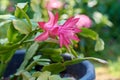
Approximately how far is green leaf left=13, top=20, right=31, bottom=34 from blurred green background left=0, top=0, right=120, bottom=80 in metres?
1.52

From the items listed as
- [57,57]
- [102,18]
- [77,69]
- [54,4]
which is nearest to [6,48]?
[57,57]

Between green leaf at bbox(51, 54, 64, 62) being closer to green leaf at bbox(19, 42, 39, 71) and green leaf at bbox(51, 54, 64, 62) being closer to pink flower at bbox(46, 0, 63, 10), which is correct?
green leaf at bbox(19, 42, 39, 71)

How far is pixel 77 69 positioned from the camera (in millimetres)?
1525

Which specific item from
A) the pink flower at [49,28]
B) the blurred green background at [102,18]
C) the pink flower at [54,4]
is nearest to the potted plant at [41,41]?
the pink flower at [49,28]

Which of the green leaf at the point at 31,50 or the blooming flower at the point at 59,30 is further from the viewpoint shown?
the green leaf at the point at 31,50

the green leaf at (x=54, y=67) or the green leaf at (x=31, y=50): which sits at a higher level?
the green leaf at (x=31, y=50)

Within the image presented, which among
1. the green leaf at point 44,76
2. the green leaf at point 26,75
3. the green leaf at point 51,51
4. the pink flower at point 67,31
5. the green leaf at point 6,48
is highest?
the pink flower at point 67,31

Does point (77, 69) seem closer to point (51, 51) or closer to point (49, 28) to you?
point (51, 51)

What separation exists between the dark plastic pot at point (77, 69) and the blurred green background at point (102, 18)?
3.89 ft

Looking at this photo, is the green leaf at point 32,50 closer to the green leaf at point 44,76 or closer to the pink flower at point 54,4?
the green leaf at point 44,76

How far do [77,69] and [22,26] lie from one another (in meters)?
0.36

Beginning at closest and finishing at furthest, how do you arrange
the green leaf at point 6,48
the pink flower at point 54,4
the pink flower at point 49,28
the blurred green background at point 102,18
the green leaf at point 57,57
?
the pink flower at point 49,28, the green leaf at point 6,48, the green leaf at point 57,57, the pink flower at point 54,4, the blurred green background at point 102,18

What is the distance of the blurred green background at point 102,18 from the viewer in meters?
3.23

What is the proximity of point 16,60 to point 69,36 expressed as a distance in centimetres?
48
